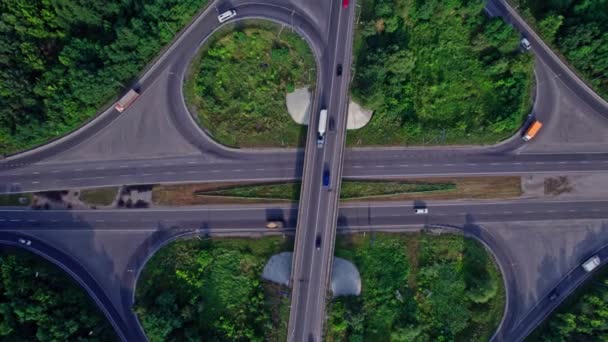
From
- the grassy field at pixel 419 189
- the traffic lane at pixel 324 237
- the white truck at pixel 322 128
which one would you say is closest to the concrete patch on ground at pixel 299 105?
the white truck at pixel 322 128

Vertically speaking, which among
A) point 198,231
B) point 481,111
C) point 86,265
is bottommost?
point 86,265

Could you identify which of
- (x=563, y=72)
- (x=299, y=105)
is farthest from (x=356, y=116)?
(x=563, y=72)

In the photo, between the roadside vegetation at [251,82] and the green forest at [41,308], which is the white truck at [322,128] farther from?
the green forest at [41,308]

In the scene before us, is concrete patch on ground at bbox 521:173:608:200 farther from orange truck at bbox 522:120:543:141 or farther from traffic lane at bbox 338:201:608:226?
orange truck at bbox 522:120:543:141

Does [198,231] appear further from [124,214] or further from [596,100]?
[596,100]

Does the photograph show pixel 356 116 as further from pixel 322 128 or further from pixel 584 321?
pixel 584 321

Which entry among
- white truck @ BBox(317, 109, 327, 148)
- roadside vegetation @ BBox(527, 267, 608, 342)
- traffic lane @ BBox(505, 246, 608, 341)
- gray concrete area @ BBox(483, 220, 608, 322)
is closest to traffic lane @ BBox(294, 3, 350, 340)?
white truck @ BBox(317, 109, 327, 148)

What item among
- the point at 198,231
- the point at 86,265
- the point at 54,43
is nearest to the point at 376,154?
the point at 198,231
